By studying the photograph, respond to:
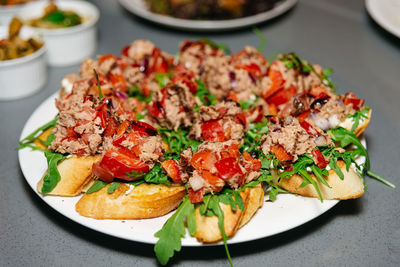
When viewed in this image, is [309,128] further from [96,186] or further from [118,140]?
[96,186]

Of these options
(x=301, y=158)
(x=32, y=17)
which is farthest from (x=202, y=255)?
(x=32, y=17)

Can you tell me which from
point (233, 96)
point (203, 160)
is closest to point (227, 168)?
point (203, 160)

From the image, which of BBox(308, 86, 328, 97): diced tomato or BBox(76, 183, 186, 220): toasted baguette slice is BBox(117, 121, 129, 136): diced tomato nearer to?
BBox(76, 183, 186, 220): toasted baguette slice

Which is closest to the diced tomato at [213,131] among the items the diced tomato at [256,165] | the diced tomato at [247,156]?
the diced tomato at [247,156]

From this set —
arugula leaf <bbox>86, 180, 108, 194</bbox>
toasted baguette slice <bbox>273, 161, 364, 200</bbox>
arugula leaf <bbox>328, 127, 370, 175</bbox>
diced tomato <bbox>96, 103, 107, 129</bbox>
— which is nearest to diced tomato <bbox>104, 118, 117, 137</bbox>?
diced tomato <bbox>96, 103, 107, 129</bbox>

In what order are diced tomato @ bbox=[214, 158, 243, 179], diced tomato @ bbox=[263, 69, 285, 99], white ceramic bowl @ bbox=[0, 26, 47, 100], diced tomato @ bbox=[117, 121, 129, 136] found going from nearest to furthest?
diced tomato @ bbox=[214, 158, 243, 179] < diced tomato @ bbox=[117, 121, 129, 136] < diced tomato @ bbox=[263, 69, 285, 99] < white ceramic bowl @ bbox=[0, 26, 47, 100]
